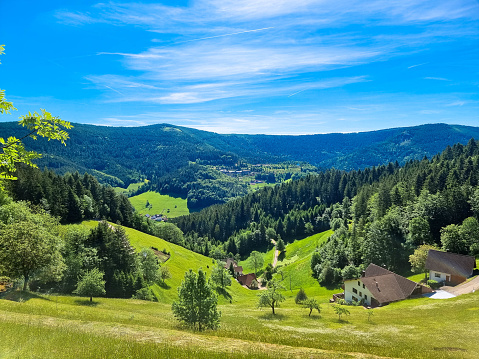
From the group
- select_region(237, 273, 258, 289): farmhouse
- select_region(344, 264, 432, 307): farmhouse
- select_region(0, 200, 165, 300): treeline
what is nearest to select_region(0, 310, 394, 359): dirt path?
select_region(0, 200, 165, 300): treeline

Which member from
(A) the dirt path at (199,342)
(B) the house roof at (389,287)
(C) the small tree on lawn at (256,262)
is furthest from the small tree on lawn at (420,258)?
(C) the small tree on lawn at (256,262)

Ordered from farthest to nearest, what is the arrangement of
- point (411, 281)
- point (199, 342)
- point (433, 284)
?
1. point (433, 284)
2. point (411, 281)
3. point (199, 342)

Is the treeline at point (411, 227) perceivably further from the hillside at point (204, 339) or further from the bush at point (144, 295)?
the bush at point (144, 295)

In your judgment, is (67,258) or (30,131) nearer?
(30,131)

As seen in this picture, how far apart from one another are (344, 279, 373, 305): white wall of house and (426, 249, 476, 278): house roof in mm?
16972

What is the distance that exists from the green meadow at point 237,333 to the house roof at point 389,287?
3269 millimetres

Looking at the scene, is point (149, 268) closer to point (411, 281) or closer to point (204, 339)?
point (204, 339)

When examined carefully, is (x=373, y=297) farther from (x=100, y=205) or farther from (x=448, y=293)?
(x=100, y=205)

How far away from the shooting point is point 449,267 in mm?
→ 66875

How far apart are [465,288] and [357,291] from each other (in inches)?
860

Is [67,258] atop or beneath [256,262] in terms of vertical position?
atop

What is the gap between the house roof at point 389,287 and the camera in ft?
209

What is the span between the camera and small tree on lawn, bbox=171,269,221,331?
103ft

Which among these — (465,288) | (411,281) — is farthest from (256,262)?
(465,288)
